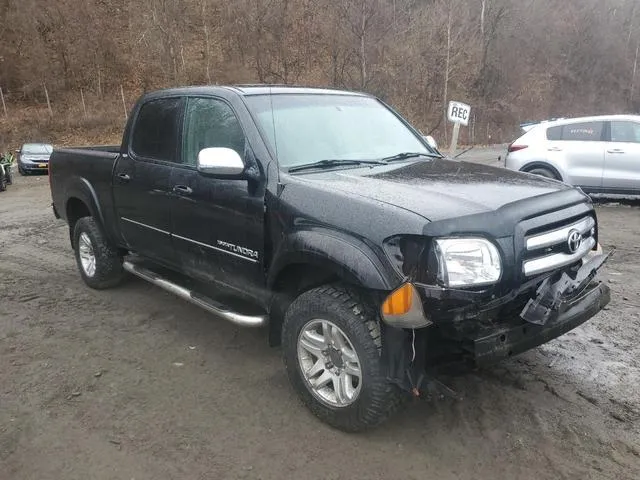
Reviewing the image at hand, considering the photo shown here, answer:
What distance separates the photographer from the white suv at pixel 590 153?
381 inches

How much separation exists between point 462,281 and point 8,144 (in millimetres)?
32226

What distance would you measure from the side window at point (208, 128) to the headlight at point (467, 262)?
63.9 inches

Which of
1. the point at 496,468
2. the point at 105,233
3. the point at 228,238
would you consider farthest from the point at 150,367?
the point at 496,468

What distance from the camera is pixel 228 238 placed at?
12.4 feet

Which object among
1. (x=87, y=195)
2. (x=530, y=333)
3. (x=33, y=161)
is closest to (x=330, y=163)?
(x=530, y=333)

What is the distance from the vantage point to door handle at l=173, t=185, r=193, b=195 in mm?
4066

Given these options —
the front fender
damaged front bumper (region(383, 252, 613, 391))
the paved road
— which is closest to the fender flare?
the front fender

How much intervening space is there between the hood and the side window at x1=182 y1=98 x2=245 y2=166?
697mm

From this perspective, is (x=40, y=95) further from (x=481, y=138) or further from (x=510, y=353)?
(x=510, y=353)

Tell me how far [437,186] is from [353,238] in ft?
2.07

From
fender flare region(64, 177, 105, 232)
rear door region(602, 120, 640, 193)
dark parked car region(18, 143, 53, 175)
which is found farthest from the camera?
dark parked car region(18, 143, 53, 175)

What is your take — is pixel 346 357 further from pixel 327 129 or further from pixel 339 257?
pixel 327 129

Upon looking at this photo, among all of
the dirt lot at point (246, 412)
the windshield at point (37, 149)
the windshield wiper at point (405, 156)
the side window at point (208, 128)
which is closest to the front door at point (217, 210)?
the side window at point (208, 128)

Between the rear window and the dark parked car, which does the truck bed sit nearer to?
the dark parked car
